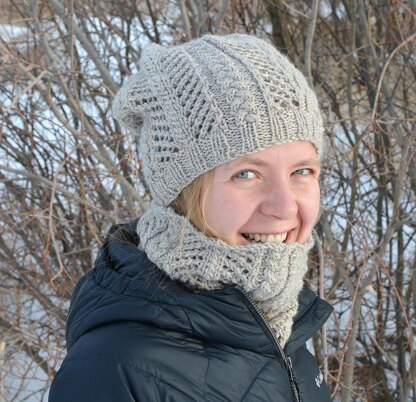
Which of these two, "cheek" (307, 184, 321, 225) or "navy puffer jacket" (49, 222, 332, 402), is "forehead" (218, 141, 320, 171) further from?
"navy puffer jacket" (49, 222, 332, 402)

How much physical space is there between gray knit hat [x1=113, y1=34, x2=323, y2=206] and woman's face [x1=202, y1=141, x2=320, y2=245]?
0.03 m

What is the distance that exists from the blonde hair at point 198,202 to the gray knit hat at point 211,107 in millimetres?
17

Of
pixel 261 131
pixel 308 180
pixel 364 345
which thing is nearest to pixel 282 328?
pixel 308 180

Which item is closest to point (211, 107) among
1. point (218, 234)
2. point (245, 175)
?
A: point (245, 175)

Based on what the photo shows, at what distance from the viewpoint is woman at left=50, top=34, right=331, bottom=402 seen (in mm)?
1293

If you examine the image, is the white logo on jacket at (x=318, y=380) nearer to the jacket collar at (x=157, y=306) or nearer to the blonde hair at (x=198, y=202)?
the jacket collar at (x=157, y=306)

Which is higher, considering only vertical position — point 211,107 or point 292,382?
point 211,107

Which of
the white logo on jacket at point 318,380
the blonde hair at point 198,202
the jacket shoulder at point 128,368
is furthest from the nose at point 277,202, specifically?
the white logo on jacket at point 318,380

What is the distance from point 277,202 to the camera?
1354 millimetres

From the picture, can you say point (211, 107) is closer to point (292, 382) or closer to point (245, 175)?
point (245, 175)

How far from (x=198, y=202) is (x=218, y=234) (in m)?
0.09

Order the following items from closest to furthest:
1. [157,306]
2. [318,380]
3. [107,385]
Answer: [107,385] < [157,306] < [318,380]

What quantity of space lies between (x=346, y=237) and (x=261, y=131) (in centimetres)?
211

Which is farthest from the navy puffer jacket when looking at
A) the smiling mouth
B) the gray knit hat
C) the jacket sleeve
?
the gray knit hat
